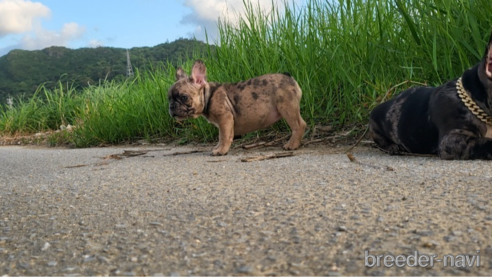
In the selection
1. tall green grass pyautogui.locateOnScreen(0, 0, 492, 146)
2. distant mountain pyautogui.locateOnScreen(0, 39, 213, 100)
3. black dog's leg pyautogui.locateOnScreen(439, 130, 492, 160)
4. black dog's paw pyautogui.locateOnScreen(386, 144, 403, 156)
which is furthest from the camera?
distant mountain pyautogui.locateOnScreen(0, 39, 213, 100)

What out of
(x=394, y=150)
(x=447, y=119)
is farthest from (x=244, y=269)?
(x=394, y=150)

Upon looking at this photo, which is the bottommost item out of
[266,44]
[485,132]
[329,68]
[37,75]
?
[485,132]

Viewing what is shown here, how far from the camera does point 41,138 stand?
9930 mm

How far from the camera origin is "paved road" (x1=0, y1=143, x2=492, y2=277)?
1.34 metres

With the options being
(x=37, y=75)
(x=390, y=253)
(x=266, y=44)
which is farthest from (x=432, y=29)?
(x=37, y=75)

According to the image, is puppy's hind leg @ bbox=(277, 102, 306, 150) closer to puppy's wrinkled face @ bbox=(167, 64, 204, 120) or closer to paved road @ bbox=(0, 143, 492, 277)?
puppy's wrinkled face @ bbox=(167, 64, 204, 120)

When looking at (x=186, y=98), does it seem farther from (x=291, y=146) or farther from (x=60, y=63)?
(x=60, y=63)

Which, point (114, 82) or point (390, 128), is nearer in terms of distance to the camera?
point (390, 128)

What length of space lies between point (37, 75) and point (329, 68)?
51.0 m

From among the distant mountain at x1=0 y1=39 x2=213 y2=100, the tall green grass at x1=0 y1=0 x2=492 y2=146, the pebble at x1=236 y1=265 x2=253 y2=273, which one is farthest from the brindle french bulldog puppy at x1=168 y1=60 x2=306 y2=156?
the distant mountain at x1=0 y1=39 x2=213 y2=100

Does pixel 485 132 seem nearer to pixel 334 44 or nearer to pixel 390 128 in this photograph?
pixel 390 128

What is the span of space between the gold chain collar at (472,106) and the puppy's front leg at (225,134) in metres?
2.11

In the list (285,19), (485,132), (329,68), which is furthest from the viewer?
(285,19)

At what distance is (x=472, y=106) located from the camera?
3186 mm
